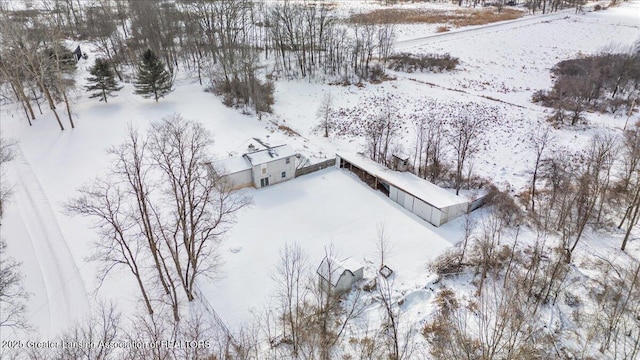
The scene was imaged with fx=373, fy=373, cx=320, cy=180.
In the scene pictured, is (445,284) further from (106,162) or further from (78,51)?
(78,51)

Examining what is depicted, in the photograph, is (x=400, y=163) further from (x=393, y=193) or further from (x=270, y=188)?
(x=270, y=188)

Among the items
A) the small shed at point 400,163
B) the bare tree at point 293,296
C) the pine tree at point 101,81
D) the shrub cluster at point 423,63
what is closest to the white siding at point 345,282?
the bare tree at point 293,296

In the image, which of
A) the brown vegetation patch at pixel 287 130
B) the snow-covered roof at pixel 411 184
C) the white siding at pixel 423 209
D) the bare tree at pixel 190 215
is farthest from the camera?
the brown vegetation patch at pixel 287 130

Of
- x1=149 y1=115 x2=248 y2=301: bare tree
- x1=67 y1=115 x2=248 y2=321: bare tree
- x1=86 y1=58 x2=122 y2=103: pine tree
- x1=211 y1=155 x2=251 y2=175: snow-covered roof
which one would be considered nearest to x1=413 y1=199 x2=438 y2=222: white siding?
x1=149 y1=115 x2=248 y2=301: bare tree

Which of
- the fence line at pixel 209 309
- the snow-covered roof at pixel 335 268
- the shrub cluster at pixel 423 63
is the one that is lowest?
the fence line at pixel 209 309

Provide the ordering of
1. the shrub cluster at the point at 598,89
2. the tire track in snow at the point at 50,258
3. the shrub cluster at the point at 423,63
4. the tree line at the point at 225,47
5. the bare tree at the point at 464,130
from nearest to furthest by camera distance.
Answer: the tire track in snow at the point at 50,258, the bare tree at the point at 464,130, the shrub cluster at the point at 598,89, the tree line at the point at 225,47, the shrub cluster at the point at 423,63

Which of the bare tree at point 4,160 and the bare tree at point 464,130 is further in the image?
the bare tree at point 464,130

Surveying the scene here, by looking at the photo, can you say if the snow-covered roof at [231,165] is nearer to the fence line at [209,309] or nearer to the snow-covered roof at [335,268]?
the fence line at [209,309]
